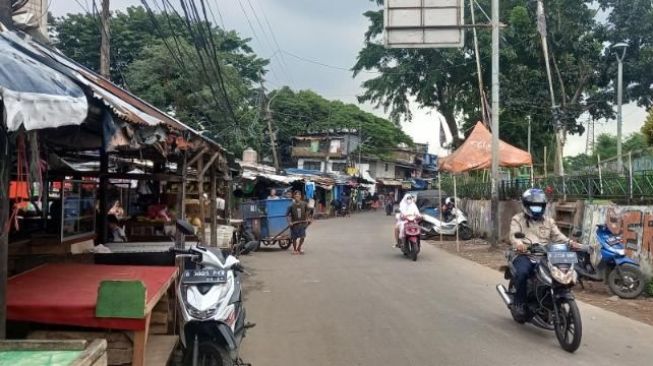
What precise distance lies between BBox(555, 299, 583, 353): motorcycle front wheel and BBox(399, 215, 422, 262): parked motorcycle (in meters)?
7.75

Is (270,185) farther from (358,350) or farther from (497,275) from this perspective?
(358,350)

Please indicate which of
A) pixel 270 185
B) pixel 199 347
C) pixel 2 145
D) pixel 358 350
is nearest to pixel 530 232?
pixel 358 350

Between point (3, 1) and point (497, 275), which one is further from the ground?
point (3, 1)

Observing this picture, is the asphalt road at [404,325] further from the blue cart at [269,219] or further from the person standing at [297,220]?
the blue cart at [269,219]

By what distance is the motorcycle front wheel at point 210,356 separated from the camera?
4.79 m

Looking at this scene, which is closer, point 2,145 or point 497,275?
point 2,145

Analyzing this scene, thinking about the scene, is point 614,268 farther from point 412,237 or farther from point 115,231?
point 115,231

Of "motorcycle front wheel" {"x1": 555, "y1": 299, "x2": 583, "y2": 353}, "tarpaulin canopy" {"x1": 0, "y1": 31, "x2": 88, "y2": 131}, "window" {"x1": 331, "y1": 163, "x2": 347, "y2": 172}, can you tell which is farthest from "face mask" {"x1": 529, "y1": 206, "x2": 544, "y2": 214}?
"window" {"x1": 331, "y1": 163, "x2": 347, "y2": 172}

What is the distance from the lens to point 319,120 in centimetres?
5266

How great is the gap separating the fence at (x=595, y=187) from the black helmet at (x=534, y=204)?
14.1 ft

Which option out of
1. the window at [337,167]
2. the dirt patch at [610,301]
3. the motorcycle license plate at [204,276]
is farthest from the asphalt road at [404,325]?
the window at [337,167]

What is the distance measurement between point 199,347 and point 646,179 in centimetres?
867

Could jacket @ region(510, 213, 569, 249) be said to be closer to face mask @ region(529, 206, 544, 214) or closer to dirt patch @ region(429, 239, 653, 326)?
face mask @ region(529, 206, 544, 214)

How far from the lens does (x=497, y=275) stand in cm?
1159
